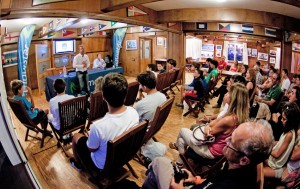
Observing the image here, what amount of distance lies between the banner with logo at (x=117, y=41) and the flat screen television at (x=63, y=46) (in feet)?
4.73

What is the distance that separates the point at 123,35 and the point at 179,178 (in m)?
7.56

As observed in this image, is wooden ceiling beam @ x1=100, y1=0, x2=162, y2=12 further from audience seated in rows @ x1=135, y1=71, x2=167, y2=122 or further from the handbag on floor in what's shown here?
the handbag on floor

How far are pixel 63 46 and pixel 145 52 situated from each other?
9.33 feet

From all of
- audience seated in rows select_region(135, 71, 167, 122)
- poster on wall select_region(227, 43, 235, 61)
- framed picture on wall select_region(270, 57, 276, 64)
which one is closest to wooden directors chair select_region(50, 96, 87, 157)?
audience seated in rows select_region(135, 71, 167, 122)

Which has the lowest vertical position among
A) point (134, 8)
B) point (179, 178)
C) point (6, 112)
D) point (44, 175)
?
point (44, 175)

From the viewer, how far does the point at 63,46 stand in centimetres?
761

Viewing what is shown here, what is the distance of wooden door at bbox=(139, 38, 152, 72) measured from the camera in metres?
8.52

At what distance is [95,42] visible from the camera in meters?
8.73

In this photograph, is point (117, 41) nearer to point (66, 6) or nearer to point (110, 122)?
point (66, 6)

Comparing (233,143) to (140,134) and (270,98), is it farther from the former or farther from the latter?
(270,98)

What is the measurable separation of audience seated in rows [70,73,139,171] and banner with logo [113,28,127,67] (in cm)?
715

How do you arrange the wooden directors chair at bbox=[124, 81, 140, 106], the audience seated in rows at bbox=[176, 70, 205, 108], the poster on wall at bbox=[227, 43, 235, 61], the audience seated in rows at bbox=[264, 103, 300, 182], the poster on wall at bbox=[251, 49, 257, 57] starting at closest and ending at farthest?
the audience seated in rows at bbox=[264, 103, 300, 182], the wooden directors chair at bbox=[124, 81, 140, 106], the audience seated in rows at bbox=[176, 70, 205, 108], the poster on wall at bbox=[251, 49, 257, 57], the poster on wall at bbox=[227, 43, 235, 61]

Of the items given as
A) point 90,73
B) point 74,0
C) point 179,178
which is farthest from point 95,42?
point 179,178

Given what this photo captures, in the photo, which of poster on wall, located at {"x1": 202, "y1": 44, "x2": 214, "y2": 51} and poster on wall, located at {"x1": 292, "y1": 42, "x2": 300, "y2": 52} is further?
poster on wall, located at {"x1": 202, "y1": 44, "x2": 214, "y2": 51}
